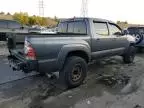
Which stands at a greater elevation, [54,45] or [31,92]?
[54,45]

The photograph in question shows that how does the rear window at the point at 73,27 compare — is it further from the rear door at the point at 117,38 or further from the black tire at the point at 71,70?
the rear door at the point at 117,38

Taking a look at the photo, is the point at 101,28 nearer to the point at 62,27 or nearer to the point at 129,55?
the point at 62,27

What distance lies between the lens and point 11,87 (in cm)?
528

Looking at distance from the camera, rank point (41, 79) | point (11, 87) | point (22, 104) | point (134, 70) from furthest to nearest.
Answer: point (134, 70) → point (41, 79) → point (11, 87) → point (22, 104)

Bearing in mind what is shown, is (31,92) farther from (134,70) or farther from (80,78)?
(134,70)

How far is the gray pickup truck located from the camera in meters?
4.41

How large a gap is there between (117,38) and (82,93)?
3.19 metres

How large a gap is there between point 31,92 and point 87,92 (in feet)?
4.95

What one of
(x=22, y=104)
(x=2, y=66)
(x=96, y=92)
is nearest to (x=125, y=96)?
(x=96, y=92)

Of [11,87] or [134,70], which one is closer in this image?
[11,87]

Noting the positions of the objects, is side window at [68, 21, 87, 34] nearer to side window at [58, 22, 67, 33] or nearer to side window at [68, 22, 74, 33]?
A: side window at [68, 22, 74, 33]

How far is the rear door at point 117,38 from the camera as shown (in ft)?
22.8

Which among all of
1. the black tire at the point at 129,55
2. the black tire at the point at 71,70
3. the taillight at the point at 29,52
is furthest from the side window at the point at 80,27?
the black tire at the point at 129,55

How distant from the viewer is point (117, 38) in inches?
283
